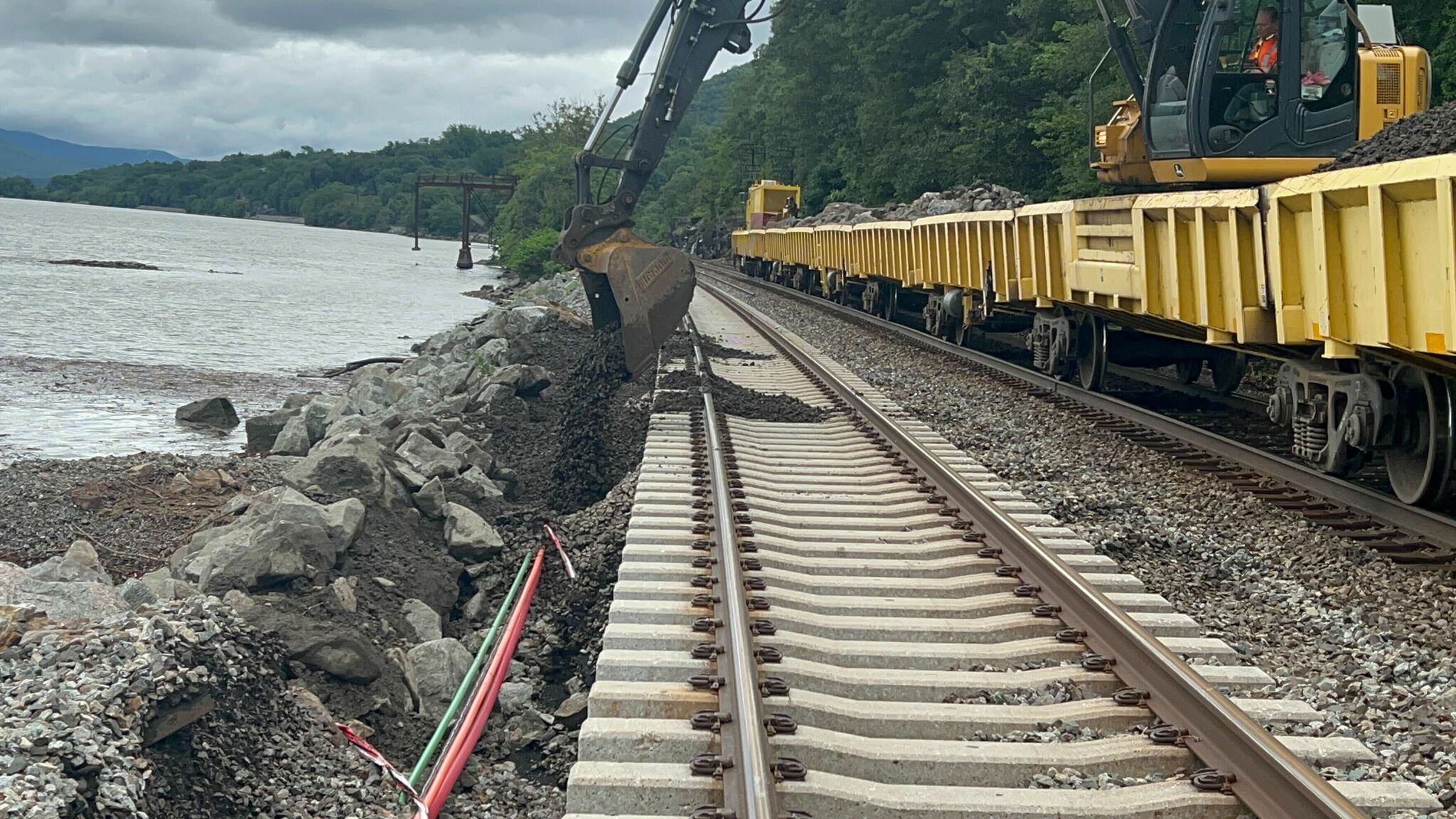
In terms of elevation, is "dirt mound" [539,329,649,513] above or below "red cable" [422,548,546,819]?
above

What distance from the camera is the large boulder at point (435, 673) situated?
19.3 ft

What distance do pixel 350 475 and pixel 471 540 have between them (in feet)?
3.58

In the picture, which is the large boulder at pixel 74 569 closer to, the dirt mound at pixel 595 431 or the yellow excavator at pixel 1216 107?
the dirt mound at pixel 595 431

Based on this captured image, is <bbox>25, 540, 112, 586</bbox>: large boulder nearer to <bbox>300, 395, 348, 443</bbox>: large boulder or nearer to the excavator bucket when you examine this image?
the excavator bucket

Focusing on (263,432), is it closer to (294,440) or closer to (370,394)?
(294,440)

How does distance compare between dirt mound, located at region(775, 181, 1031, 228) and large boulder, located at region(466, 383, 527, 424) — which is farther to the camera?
dirt mound, located at region(775, 181, 1031, 228)

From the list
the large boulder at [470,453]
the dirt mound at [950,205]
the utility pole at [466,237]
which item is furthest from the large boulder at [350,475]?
the utility pole at [466,237]

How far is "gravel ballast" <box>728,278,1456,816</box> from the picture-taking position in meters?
4.67

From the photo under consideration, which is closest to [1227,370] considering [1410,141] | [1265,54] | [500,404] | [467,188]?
[1265,54]

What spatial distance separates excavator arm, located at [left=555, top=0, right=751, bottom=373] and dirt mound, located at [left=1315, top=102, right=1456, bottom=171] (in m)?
5.94

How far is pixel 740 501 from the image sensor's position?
766 centimetres

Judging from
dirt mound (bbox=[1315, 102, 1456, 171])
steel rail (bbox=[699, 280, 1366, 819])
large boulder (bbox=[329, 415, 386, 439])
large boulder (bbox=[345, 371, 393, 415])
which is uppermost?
dirt mound (bbox=[1315, 102, 1456, 171])

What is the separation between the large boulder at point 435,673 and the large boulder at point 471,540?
1952 millimetres

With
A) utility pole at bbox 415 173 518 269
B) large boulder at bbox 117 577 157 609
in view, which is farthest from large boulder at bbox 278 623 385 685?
utility pole at bbox 415 173 518 269
